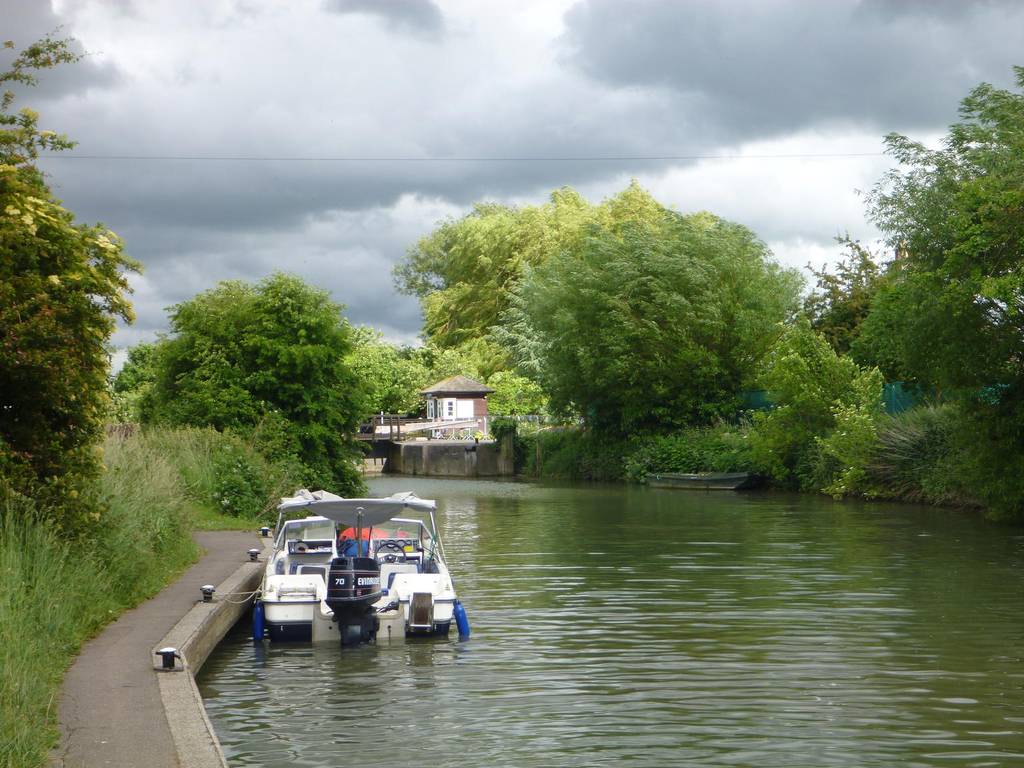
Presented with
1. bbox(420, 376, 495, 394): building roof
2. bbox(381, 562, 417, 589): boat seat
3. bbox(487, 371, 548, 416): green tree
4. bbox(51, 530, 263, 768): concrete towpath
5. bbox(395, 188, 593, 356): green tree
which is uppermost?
bbox(395, 188, 593, 356): green tree

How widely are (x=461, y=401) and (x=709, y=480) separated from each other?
148 ft

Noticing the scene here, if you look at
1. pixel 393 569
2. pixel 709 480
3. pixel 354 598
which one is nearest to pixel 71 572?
pixel 354 598

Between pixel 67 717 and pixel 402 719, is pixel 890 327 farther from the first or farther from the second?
pixel 67 717

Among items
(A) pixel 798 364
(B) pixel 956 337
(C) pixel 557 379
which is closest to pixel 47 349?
(B) pixel 956 337

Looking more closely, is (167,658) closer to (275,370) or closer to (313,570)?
(313,570)

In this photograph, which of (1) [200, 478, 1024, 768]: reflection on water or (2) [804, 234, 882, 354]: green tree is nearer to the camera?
(1) [200, 478, 1024, 768]: reflection on water

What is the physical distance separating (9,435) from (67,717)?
5445 mm

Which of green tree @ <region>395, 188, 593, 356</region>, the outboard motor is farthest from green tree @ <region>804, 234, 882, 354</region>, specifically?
the outboard motor

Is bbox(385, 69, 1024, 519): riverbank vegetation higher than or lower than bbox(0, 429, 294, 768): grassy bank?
higher

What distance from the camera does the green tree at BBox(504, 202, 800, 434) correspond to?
186 feet

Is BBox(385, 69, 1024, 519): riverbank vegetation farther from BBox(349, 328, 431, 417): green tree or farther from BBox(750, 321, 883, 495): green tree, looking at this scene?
BBox(349, 328, 431, 417): green tree

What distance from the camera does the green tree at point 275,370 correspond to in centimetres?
3384

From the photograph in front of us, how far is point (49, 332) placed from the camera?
46.1ft

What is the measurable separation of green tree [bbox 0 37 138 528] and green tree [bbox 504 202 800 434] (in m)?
42.3
